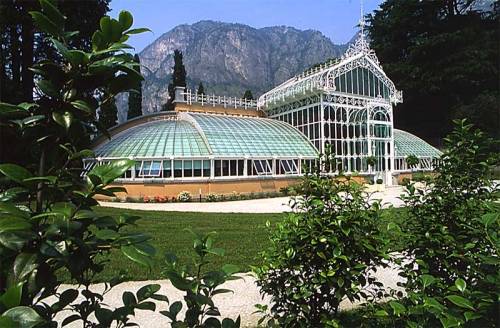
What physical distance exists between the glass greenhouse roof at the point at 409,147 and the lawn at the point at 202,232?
25.1 metres

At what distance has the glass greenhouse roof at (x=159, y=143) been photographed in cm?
2577

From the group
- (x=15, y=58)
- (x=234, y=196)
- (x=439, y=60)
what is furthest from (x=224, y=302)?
(x=439, y=60)

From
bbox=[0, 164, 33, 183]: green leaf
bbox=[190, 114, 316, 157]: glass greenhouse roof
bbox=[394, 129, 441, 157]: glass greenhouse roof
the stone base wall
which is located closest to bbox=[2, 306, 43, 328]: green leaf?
bbox=[0, 164, 33, 183]: green leaf

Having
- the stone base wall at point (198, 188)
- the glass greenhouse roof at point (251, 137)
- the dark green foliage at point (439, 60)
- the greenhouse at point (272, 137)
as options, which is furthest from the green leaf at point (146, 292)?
the dark green foliage at point (439, 60)

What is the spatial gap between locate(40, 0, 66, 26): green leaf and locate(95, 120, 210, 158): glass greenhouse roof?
2436 cm

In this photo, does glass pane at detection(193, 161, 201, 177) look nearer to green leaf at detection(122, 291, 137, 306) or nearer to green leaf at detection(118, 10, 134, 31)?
green leaf at detection(122, 291, 137, 306)

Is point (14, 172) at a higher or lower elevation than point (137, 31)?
lower

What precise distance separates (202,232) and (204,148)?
15.2 m

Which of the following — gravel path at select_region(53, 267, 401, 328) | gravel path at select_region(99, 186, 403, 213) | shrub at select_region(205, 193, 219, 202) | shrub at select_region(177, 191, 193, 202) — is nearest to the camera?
gravel path at select_region(53, 267, 401, 328)

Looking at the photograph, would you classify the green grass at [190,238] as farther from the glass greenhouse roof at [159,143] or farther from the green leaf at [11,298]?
the glass greenhouse roof at [159,143]

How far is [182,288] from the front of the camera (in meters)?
1.58

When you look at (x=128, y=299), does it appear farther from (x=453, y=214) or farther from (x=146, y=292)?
(x=453, y=214)

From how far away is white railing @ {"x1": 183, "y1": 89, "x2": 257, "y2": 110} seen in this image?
3428 cm

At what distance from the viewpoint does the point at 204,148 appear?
26.4 m
